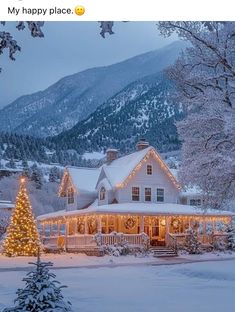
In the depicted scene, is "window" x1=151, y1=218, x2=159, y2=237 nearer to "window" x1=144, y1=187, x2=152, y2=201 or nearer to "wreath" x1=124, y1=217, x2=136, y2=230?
"window" x1=144, y1=187, x2=152, y2=201

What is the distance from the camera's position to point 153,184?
1363 inches

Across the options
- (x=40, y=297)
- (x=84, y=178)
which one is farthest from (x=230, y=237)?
(x=40, y=297)

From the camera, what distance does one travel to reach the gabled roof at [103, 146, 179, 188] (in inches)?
1319

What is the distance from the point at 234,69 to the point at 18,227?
696 inches

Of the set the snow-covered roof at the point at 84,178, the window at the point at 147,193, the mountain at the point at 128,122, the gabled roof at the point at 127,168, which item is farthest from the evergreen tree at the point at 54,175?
the window at the point at 147,193

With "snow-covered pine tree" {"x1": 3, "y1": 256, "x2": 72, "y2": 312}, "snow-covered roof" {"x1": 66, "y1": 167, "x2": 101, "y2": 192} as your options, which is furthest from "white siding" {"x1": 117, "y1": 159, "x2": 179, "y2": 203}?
"snow-covered pine tree" {"x1": 3, "y1": 256, "x2": 72, "y2": 312}

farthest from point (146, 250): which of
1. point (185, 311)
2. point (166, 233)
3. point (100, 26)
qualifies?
point (100, 26)

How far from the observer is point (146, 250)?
30047 mm

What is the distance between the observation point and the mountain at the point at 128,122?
120m

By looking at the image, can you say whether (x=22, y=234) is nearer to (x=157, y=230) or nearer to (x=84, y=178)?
(x=84, y=178)

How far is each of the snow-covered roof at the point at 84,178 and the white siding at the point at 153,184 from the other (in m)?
3.30

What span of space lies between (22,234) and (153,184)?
10.4m
